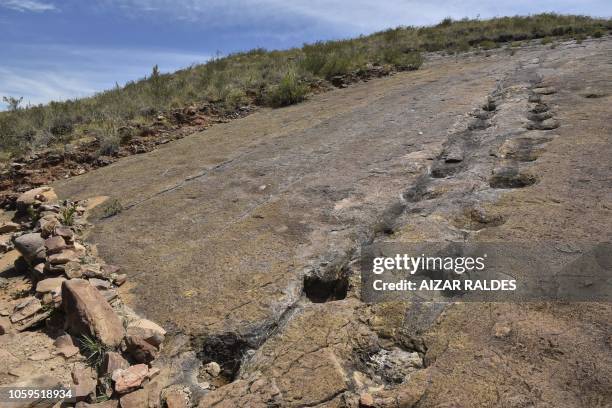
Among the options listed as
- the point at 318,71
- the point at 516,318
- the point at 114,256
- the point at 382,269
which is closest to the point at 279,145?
the point at 114,256

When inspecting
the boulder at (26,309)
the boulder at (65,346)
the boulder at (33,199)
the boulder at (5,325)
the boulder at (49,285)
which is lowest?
the boulder at (65,346)

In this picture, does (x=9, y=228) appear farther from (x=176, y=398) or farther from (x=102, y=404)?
(x=176, y=398)

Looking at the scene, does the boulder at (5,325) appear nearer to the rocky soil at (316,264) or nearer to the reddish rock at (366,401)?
the rocky soil at (316,264)

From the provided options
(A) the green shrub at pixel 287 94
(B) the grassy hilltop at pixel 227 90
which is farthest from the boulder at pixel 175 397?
(A) the green shrub at pixel 287 94

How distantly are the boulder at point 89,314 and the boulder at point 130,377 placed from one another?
260mm

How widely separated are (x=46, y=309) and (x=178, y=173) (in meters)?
2.26

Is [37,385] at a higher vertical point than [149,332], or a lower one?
lower

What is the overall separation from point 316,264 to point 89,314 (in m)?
1.32

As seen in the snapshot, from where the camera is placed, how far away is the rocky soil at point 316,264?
1.99 m

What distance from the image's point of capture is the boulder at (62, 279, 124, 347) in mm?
2484

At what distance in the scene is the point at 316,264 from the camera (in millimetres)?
2895

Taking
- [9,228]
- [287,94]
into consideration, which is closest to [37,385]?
[9,228]

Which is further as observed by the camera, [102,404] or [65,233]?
[65,233]

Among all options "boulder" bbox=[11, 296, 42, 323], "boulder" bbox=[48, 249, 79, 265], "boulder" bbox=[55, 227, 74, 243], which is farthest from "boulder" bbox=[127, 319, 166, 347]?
"boulder" bbox=[55, 227, 74, 243]
